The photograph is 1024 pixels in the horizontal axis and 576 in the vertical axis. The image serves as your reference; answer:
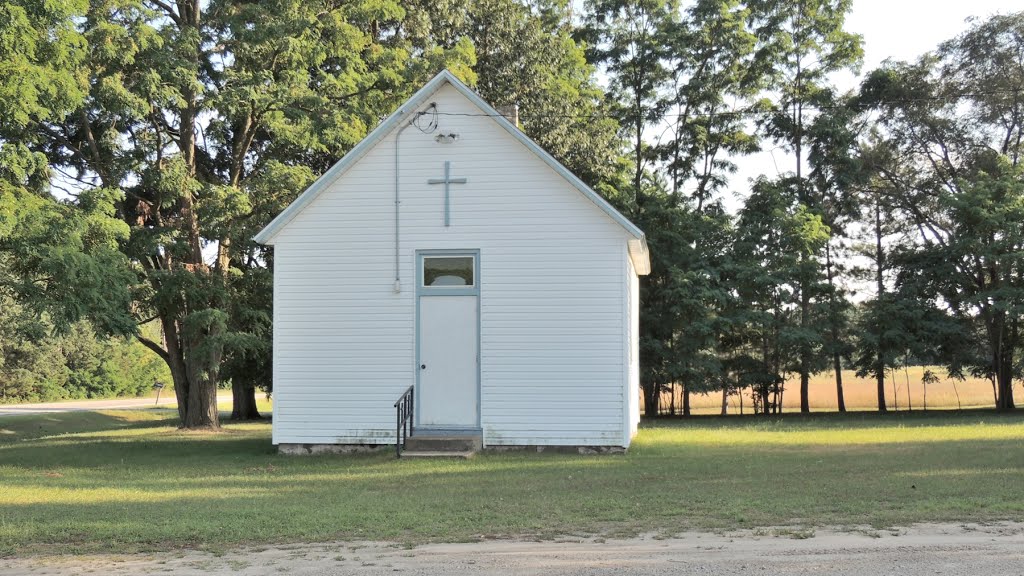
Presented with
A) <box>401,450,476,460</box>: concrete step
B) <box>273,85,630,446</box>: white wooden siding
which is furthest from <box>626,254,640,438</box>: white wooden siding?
<box>401,450,476,460</box>: concrete step

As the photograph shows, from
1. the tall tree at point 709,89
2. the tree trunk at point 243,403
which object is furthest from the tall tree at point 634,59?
the tree trunk at point 243,403

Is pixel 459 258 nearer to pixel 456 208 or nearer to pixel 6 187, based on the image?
pixel 456 208

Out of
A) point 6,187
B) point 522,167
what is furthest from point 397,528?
point 6,187

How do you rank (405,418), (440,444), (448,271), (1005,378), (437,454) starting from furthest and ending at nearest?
(1005,378) → (448,271) → (405,418) → (440,444) → (437,454)

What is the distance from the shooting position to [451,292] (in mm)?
15219

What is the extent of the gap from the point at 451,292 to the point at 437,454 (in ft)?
8.84

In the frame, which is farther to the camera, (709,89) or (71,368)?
(71,368)

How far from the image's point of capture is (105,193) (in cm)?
1772

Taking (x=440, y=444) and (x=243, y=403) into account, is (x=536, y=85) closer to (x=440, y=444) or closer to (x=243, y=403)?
(x=243, y=403)

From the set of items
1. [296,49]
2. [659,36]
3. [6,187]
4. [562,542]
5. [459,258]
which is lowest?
[562,542]

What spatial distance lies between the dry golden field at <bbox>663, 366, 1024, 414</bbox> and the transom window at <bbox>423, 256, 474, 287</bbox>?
1922 centimetres

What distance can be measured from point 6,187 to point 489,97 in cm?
1451

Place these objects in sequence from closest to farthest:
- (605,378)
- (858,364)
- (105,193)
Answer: (605,378)
(105,193)
(858,364)

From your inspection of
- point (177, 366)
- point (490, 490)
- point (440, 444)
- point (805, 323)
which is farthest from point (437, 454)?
point (805, 323)
